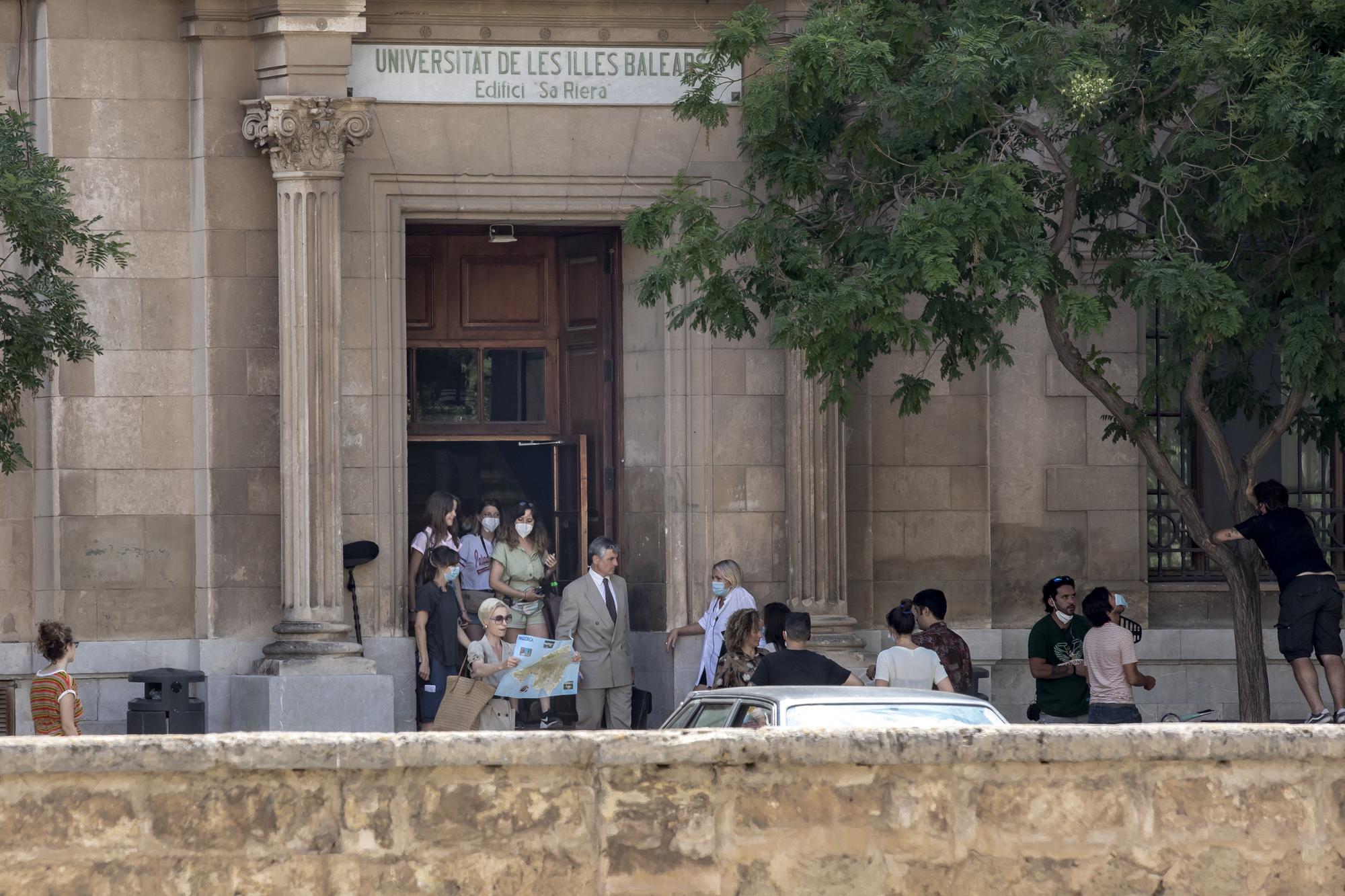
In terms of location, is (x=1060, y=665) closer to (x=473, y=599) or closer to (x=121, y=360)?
(x=473, y=599)

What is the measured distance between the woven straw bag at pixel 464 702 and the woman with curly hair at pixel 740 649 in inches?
62.6

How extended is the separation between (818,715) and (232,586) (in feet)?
23.8

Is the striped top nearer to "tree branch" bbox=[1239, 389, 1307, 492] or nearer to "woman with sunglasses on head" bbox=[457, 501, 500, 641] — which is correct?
"woman with sunglasses on head" bbox=[457, 501, 500, 641]

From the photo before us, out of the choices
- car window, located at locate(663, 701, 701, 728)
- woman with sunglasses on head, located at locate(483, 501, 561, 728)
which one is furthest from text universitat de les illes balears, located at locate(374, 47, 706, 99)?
car window, located at locate(663, 701, 701, 728)

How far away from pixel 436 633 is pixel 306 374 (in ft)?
7.05

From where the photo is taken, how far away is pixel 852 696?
9758 mm

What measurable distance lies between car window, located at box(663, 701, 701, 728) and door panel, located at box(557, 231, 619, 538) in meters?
6.16

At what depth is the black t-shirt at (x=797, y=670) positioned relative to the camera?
11.9 meters

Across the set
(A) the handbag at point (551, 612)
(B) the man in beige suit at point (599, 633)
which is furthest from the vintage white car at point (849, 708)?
(A) the handbag at point (551, 612)

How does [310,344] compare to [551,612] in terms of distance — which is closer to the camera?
[310,344]

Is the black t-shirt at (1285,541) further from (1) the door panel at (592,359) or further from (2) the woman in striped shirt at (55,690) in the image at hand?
(2) the woman in striped shirt at (55,690)

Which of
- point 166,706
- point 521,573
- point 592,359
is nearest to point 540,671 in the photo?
point 521,573

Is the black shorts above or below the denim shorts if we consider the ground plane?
above

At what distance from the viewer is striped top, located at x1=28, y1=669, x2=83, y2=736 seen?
458 inches
